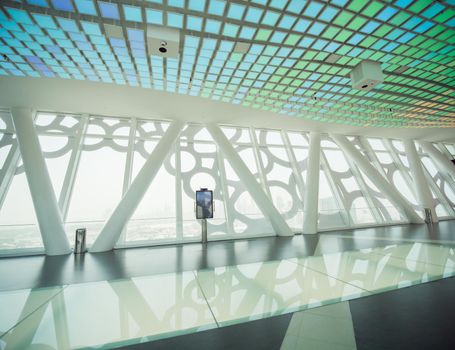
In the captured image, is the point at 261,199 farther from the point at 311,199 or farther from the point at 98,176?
the point at 98,176

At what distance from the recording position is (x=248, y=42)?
5.55 metres

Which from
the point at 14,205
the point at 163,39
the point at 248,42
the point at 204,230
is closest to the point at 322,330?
the point at 248,42

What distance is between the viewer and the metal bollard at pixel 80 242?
29.5 feet

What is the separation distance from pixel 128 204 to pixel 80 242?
7.94 ft

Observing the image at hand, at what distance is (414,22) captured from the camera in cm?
511

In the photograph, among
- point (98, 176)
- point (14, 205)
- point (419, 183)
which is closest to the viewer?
point (14, 205)

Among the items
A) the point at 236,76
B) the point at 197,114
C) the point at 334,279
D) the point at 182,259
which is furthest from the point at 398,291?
the point at 197,114

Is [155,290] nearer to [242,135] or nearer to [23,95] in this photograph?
[23,95]

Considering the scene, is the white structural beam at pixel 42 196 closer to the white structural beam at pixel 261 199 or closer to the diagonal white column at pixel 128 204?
the diagonal white column at pixel 128 204

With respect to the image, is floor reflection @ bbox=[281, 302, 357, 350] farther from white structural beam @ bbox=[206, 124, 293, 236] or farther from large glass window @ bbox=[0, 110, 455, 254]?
large glass window @ bbox=[0, 110, 455, 254]

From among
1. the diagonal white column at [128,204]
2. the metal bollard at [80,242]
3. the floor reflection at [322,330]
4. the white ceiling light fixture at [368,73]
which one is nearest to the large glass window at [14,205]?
the metal bollard at [80,242]

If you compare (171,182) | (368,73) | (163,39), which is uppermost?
(163,39)

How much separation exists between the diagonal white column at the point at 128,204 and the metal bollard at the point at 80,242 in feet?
1.19

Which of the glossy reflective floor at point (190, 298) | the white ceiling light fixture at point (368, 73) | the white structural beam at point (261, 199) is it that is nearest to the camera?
the glossy reflective floor at point (190, 298)
